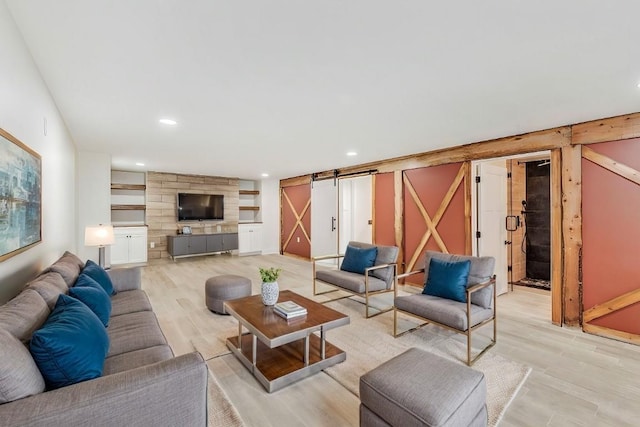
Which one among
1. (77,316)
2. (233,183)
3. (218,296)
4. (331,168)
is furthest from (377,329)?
(233,183)

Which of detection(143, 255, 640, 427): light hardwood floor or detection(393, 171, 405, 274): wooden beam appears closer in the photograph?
detection(143, 255, 640, 427): light hardwood floor

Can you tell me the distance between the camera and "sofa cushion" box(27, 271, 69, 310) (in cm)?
179

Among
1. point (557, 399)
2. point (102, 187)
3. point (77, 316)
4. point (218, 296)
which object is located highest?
point (102, 187)

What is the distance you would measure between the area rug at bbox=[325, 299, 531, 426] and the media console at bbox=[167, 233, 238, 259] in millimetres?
5384

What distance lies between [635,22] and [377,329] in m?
3.10

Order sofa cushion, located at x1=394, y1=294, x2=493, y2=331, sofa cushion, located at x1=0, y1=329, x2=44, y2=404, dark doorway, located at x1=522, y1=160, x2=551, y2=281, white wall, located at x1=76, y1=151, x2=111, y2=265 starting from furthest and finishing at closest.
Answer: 1. dark doorway, located at x1=522, y1=160, x2=551, y2=281
2. white wall, located at x1=76, y1=151, x2=111, y2=265
3. sofa cushion, located at x1=394, y1=294, x2=493, y2=331
4. sofa cushion, located at x1=0, y1=329, x2=44, y2=404

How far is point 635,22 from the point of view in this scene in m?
1.59

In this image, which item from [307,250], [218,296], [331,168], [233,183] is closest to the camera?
[218,296]

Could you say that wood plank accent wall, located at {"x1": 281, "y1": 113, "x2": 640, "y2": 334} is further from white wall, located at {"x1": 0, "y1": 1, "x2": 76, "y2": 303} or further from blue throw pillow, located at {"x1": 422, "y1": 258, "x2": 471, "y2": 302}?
white wall, located at {"x1": 0, "y1": 1, "x2": 76, "y2": 303}

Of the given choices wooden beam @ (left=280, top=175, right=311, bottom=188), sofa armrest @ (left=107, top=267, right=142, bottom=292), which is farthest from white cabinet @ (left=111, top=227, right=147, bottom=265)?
sofa armrest @ (left=107, top=267, right=142, bottom=292)

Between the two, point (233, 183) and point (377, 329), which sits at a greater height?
point (233, 183)

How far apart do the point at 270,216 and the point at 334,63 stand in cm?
752

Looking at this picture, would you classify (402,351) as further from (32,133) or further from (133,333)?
(32,133)

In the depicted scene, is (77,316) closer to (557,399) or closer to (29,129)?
(29,129)
